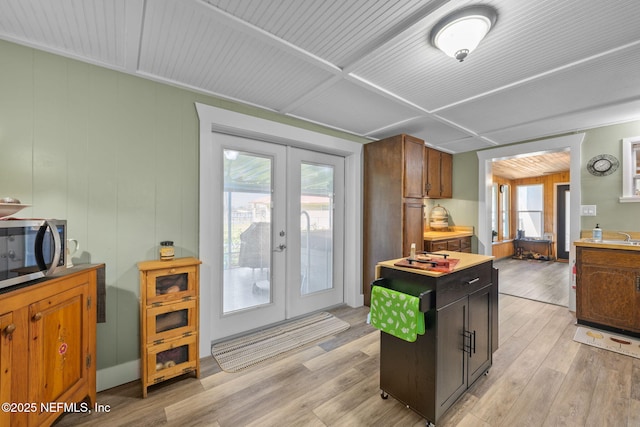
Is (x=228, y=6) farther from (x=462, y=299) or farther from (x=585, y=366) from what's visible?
(x=585, y=366)

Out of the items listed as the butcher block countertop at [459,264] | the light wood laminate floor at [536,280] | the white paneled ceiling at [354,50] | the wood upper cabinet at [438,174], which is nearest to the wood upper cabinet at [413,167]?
the white paneled ceiling at [354,50]

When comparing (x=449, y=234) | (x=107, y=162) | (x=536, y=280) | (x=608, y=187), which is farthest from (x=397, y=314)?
(x=536, y=280)

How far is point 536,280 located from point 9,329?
6800 millimetres

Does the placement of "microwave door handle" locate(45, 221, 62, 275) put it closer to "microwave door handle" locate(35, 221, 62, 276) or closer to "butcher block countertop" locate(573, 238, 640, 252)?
"microwave door handle" locate(35, 221, 62, 276)

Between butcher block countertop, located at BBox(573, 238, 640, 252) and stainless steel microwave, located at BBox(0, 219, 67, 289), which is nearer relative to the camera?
stainless steel microwave, located at BBox(0, 219, 67, 289)

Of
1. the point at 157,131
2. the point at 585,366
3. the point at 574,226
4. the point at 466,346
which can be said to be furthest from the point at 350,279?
the point at 574,226

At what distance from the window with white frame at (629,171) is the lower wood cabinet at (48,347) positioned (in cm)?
541

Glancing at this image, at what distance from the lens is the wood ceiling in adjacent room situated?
17.3 ft

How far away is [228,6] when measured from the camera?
1372 millimetres

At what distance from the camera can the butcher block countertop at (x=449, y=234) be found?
3.73m

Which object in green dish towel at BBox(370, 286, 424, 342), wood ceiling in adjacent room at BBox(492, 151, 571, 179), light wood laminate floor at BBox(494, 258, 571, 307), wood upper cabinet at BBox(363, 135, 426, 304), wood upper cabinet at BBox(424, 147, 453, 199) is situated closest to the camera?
green dish towel at BBox(370, 286, 424, 342)

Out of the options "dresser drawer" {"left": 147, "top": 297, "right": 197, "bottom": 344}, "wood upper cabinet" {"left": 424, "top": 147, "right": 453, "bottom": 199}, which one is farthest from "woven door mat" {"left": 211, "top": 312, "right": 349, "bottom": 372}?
"wood upper cabinet" {"left": 424, "top": 147, "right": 453, "bottom": 199}

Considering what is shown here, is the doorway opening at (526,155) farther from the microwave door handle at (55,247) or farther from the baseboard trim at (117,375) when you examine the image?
the microwave door handle at (55,247)

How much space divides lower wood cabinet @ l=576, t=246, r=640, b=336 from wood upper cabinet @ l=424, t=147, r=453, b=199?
6.23ft
